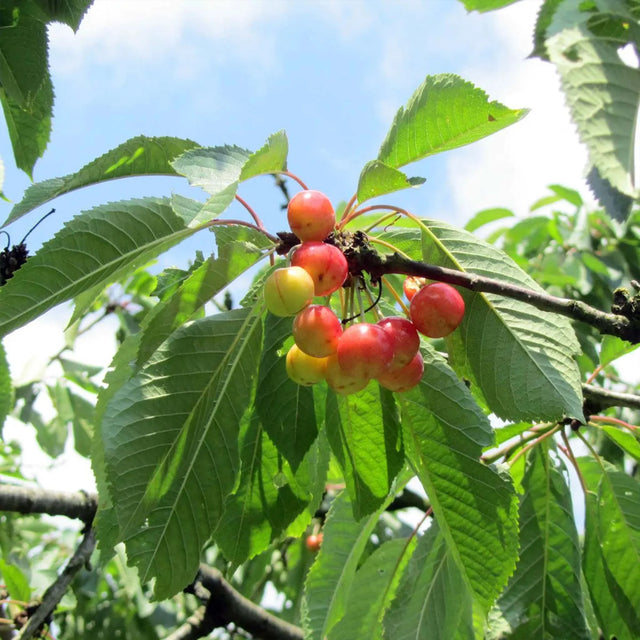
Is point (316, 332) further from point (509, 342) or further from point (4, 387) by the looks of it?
point (4, 387)

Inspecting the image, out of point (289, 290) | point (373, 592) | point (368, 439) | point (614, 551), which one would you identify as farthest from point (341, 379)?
point (614, 551)

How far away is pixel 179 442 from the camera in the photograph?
176 cm

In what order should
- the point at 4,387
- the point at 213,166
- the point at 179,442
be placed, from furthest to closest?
the point at 4,387 → the point at 179,442 → the point at 213,166

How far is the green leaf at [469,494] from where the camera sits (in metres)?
1.77

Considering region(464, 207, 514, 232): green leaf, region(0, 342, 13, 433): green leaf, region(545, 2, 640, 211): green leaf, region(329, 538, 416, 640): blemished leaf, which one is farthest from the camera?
region(464, 207, 514, 232): green leaf

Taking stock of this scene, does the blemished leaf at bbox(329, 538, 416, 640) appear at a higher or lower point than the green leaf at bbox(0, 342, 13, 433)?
lower

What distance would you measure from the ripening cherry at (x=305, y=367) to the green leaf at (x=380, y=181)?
442mm

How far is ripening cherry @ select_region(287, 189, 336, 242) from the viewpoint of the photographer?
1686mm

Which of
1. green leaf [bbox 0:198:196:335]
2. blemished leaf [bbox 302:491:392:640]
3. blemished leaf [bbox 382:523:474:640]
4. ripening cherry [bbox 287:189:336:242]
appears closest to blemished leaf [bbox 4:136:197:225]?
green leaf [bbox 0:198:196:335]

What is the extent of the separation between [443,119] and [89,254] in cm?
98

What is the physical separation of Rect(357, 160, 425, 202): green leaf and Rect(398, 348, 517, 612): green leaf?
1.64ft

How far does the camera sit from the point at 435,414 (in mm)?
1851

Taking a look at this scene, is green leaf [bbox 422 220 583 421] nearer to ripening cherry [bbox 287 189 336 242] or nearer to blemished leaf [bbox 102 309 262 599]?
ripening cherry [bbox 287 189 336 242]

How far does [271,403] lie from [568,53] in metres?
1.22
